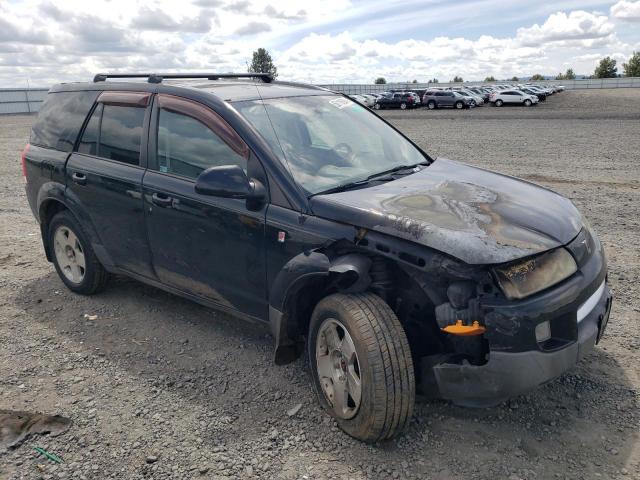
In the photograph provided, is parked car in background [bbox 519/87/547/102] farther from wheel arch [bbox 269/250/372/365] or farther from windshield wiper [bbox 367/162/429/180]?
wheel arch [bbox 269/250/372/365]

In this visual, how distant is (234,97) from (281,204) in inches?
39.2

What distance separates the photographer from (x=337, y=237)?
10.3ft

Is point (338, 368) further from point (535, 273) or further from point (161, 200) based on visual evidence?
point (161, 200)

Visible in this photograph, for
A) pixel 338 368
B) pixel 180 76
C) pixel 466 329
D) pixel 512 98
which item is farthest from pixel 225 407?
pixel 512 98

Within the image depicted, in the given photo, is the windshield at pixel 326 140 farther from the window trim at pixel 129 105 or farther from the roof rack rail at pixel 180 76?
the window trim at pixel 129 105

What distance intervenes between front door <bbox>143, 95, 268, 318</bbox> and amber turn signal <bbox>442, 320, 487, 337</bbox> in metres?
1.30

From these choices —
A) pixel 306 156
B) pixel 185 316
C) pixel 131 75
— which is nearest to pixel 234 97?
pixel 306 156

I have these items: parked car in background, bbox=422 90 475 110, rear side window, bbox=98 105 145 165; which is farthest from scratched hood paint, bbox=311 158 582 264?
parked car in background, bbox=422 90 475 110

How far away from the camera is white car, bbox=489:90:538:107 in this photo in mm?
41219

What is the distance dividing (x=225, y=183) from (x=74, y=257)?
2.59 m

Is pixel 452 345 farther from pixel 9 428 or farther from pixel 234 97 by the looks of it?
pixel 9 428

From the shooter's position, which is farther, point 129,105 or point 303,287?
point 129,105

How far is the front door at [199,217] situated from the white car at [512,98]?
4151 centimetres

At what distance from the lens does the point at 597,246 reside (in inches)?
135
